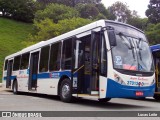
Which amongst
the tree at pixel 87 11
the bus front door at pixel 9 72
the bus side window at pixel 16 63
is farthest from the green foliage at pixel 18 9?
the bus side window at pixel 16 63

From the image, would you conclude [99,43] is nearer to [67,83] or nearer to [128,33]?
[128,33]

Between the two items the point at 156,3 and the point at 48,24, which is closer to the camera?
the point at 48,24

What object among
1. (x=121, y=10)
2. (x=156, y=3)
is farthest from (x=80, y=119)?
(x=121, y=10)

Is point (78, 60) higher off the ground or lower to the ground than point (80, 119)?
higher

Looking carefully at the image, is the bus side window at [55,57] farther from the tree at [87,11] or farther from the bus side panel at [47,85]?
the tree at [87,11]

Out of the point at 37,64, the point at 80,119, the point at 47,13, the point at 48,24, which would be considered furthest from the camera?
the point at 47,13

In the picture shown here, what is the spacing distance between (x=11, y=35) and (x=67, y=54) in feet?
141

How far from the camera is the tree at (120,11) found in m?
80.2

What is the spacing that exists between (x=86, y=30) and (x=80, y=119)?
482 centimetres

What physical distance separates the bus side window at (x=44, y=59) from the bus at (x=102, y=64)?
531mm

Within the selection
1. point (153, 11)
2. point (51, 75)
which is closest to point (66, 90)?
point (51, 75)

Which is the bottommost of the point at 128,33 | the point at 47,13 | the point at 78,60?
the point at 78,60

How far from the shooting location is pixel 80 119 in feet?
27.6

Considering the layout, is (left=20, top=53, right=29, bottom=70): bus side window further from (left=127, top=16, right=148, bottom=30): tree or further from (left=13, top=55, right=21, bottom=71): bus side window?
(left=127, top=16, right=148, bottom=30): tree
